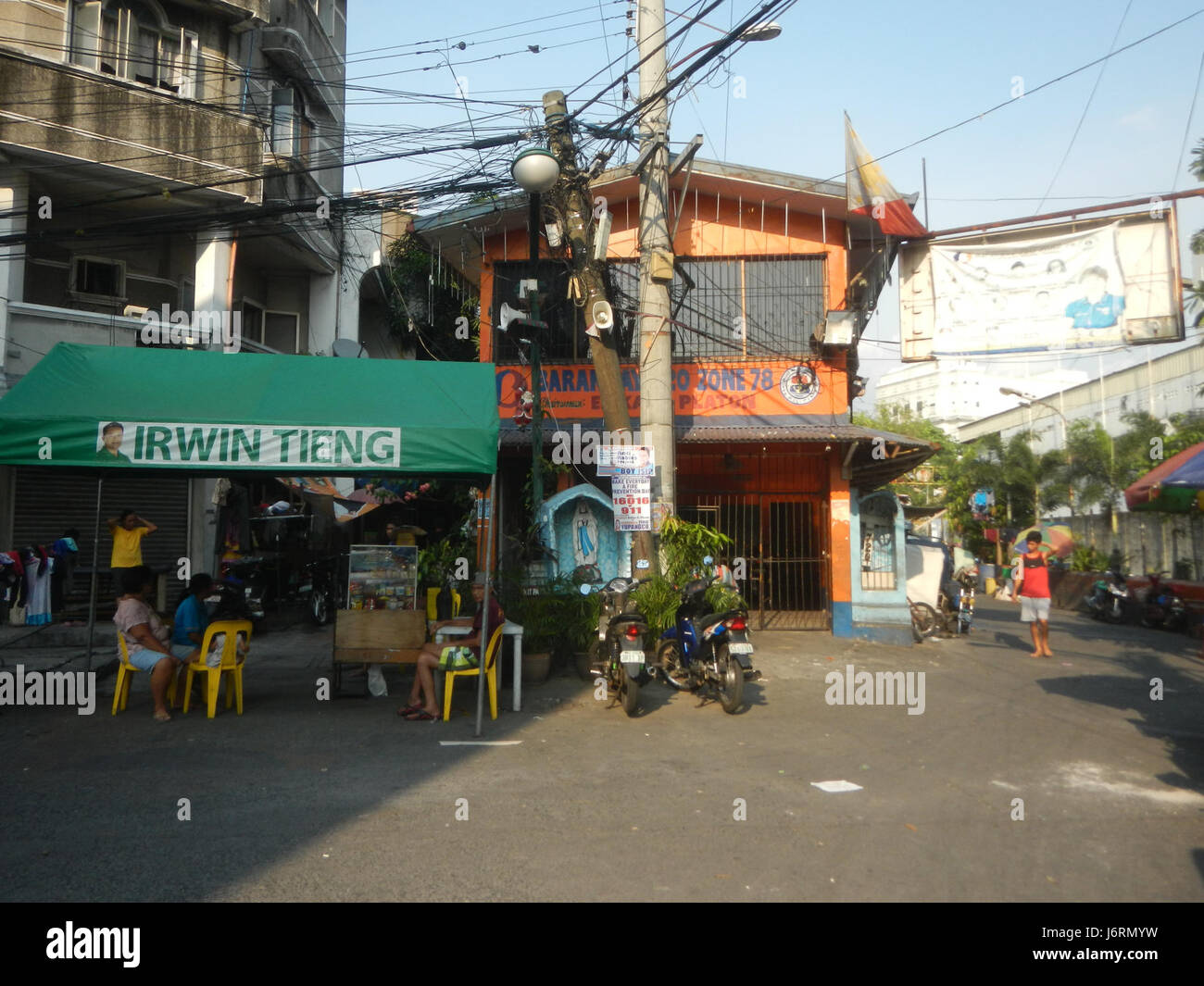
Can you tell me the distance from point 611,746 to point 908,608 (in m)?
7.81

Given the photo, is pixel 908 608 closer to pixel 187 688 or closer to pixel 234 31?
pixel 187 688

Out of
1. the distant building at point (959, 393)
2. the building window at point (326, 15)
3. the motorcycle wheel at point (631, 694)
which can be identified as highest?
the distant building at point (959, 393)

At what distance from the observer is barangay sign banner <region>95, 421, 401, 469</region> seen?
764 cm

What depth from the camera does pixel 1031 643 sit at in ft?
46.9

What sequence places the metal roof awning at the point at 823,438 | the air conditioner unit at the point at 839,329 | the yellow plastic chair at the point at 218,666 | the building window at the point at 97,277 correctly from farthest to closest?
the building window at the point at 97,277 → the air conditioner unit at the point at 839,329 → the metal roof awning at the point at 823,438 → the yellow plastic chair at the point at 218,666

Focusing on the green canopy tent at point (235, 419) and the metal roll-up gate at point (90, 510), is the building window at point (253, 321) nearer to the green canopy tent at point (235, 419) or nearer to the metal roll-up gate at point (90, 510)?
the metal roll-up gate at point (90, 510)

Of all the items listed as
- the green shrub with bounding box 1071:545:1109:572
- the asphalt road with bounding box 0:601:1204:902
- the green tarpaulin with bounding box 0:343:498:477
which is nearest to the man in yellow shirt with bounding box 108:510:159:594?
the asphalt road with bounding box 0:601:1204:902

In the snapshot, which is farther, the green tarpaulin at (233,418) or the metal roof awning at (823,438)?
the metal roof awning at (823,438)

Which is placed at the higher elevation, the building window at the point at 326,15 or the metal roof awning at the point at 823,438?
the building window at the point at 326,15

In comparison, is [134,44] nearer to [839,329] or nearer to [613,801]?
[839,329]

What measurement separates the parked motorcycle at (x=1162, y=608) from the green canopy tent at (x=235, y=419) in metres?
15.9

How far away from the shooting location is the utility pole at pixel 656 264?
35.3 ft

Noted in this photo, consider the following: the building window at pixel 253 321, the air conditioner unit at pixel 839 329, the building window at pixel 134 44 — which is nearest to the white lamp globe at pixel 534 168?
the air conditioner unit at pixel 839 329
